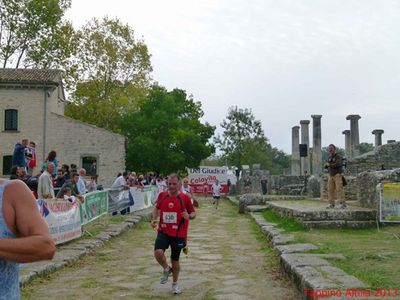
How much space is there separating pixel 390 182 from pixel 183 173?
105 ft

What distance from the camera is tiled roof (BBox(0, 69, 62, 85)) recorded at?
115ft

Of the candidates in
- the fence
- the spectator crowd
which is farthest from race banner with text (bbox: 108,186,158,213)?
the spectator crowd

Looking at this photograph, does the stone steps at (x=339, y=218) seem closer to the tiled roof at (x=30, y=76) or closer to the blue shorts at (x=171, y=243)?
the blue shorts at (x=171, y=243)

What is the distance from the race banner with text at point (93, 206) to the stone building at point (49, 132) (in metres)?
20.4

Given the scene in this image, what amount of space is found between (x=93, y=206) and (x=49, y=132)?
77.0 feet

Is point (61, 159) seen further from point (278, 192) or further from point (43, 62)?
point (278, 192)

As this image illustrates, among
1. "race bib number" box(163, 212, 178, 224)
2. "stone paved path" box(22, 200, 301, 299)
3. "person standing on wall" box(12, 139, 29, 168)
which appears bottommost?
"stone paved path" box(22, 200, 301, 299)

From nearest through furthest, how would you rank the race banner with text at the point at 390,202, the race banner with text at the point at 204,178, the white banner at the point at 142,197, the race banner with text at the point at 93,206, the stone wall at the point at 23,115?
the race banner with text at the point at 390,202, the race banner with text at the point at 93,206, the white banner at the point at 142,197, the stone wall at the point at 23,115, the race banner with text at the point at 204,178

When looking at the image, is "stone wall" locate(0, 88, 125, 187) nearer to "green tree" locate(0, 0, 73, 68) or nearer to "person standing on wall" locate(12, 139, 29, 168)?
"green tree" locate(0, 0, 73, 68)

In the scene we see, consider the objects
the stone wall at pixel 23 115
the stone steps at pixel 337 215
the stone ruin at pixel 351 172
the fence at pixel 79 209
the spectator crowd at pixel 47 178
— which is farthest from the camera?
the stone wall at pixel 23 115

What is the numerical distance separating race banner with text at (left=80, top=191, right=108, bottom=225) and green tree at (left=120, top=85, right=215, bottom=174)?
24.0 metres

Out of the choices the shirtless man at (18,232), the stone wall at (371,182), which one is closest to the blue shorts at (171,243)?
the shirtless man at (18,232)

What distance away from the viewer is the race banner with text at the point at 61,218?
9.84 metres

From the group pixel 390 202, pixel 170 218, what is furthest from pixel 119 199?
pixel 170 218
